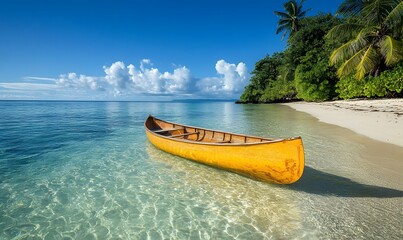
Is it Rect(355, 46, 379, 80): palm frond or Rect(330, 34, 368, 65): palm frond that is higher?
Rect(330, 34, 368, 65): palm frond

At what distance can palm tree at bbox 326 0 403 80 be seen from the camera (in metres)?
17.2

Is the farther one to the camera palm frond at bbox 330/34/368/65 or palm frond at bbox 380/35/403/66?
palm frond at bbox 330/34/368/65

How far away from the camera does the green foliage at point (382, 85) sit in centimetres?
1973

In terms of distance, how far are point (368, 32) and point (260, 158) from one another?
19.9 m

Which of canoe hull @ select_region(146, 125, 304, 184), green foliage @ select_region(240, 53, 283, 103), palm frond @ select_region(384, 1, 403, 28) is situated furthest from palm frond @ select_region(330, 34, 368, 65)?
green foliage @ select_region(240, 53, 283, 103)

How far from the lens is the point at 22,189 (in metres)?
6.32

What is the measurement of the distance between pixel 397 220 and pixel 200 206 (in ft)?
13.2

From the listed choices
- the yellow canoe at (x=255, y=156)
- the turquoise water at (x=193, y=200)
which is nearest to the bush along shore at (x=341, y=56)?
the turquoise water at (x=193, y=200)

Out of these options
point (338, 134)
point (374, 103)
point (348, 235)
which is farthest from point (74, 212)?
point (374, 103)

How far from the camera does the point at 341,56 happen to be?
19.8 m

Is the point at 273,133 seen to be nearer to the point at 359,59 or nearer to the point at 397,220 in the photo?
the point at 397,220

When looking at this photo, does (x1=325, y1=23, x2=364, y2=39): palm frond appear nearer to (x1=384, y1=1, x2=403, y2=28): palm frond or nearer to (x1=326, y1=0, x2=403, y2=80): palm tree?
(x1=326, y1=0, x2=403, y2=80): palm tree

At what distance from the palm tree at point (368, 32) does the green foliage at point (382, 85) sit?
183 cm

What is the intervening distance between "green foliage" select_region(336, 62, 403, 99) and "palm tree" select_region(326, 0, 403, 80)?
1832 mm
